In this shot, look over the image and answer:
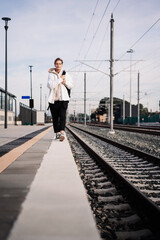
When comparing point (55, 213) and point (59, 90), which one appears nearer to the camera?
point (55, 213)

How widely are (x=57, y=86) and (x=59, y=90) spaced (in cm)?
14

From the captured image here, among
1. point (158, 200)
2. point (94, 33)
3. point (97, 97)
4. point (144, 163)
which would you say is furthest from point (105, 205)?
point (97, 97)

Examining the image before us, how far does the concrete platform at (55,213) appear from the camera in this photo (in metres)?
1.79

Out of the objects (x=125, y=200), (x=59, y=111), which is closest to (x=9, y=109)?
(x=59, y=111)

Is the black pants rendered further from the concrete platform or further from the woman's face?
the concrete platform

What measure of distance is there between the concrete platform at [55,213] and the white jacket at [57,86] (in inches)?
150

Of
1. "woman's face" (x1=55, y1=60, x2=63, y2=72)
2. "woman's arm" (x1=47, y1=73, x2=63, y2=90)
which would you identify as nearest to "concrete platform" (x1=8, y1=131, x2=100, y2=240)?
"woman's arm" (x1=47, y1=73, x2=63, y2=90)

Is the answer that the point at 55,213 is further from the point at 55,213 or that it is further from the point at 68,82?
the point at 68,82

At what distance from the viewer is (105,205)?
10.2 feet

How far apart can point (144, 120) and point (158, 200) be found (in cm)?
6471

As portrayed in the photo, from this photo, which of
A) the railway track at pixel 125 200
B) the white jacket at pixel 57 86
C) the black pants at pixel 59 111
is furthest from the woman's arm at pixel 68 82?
the railway track at pixel 125 200

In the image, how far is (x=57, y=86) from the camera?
7.45 m

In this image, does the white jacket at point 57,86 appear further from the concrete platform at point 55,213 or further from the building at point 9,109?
the building at point 9,109

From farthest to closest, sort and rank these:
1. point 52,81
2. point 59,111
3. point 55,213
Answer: point 59,111, point 52,81, point 55,213
